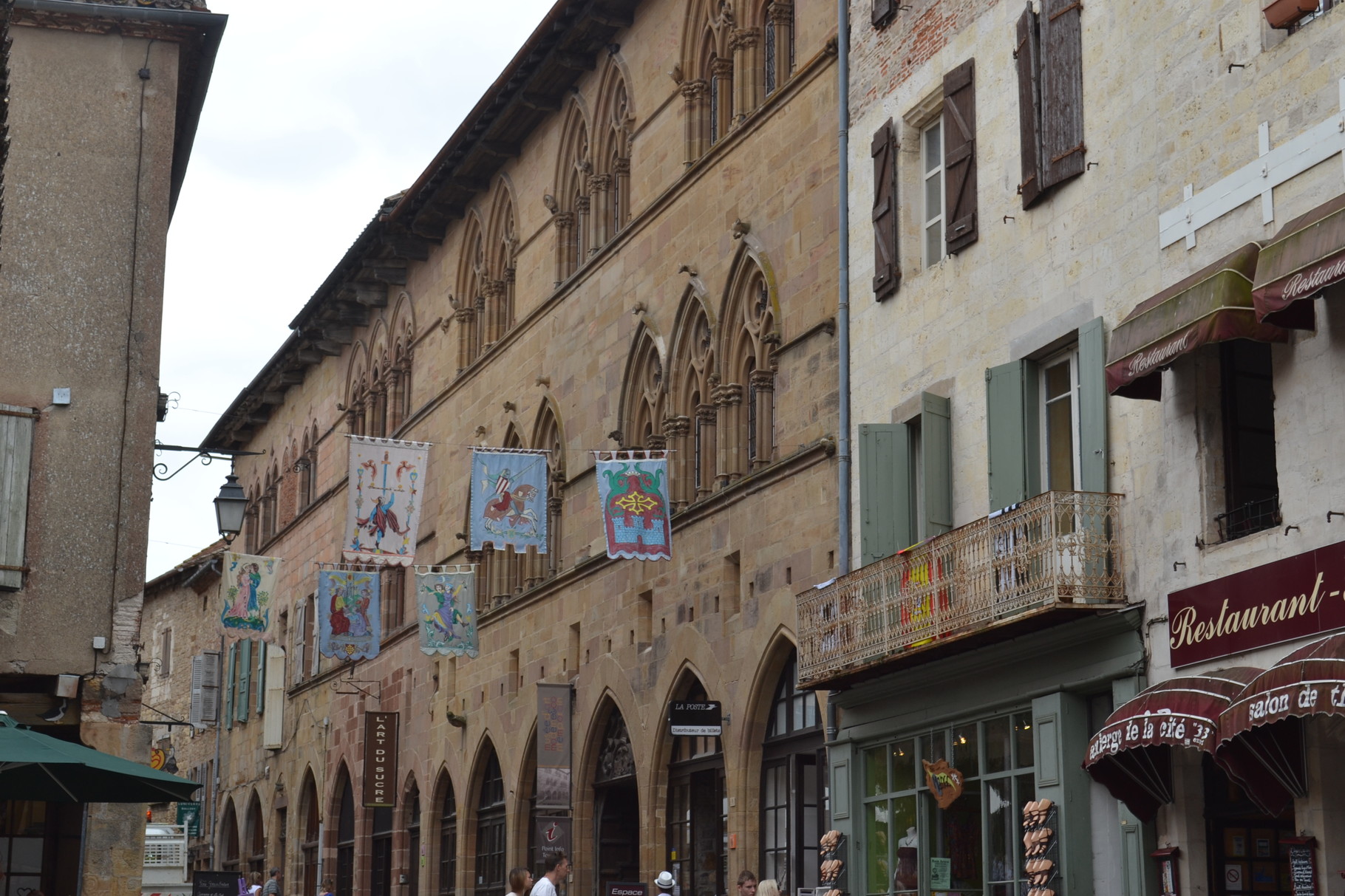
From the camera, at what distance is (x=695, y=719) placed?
20.5 m

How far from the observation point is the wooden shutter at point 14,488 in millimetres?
17984

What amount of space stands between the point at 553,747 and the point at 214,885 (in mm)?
4709

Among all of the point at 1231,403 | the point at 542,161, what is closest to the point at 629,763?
the point at 542,161

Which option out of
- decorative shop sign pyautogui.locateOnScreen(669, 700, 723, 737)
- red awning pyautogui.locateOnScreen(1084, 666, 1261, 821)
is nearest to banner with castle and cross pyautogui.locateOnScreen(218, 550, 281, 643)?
decorative shop sign pyautogui.locateOnScreen(669, 700, 723, 737)

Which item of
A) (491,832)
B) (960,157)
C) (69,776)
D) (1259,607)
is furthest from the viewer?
(491,832)

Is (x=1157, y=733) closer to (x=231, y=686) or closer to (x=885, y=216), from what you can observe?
(x=885, y=216)

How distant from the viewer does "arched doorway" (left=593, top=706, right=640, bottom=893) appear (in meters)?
24.9

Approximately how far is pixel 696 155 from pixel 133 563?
9283 millimetres

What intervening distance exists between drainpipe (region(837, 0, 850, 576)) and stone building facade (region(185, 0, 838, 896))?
29 cm

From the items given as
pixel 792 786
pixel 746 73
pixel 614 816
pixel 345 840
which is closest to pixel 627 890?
pixel 792 786

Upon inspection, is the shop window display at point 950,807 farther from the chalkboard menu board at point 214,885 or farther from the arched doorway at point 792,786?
the chalkboard menu board at point 214,885

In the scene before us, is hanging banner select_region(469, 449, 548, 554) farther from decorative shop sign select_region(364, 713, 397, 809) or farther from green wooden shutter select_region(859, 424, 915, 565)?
decorative shop sign select_region(364, 713, 397, 809)

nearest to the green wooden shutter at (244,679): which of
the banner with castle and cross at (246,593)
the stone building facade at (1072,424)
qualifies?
the banner with castle and cross at (246,593)

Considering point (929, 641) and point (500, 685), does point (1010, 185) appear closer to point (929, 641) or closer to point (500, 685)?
point (929, 641)
